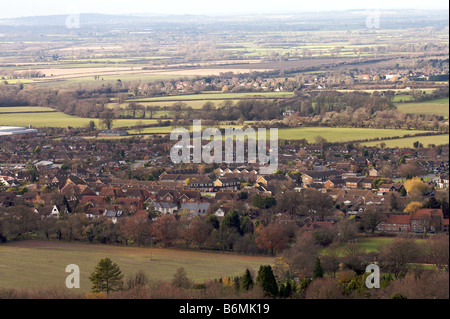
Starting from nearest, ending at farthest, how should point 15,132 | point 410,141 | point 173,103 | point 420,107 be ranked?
point 410,141
point 420,107
point 15,132
point 173,103

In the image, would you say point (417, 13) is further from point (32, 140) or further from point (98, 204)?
point (98, 204)

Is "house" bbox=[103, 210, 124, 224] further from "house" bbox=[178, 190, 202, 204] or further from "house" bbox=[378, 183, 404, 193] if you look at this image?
"house" bbox=[378, 183, 404, 193]

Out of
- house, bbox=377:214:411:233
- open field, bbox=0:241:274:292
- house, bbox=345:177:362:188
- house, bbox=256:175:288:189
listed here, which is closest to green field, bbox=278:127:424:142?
house, bbox=345:177:362:188

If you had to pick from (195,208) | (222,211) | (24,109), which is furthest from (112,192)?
(24,109)

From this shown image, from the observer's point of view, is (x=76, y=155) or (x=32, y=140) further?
(x=32, y=140)

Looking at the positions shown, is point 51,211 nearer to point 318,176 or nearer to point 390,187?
point 318,176

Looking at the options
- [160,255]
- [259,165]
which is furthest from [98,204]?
[259,165]

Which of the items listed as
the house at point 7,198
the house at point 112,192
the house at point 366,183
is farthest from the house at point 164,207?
the house at point 366,183
